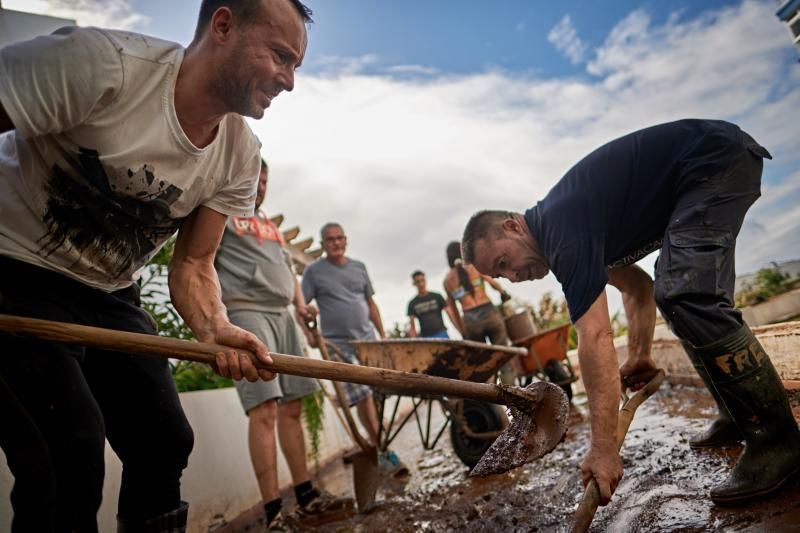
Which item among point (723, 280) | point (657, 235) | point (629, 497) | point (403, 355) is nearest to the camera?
point (723, 280)

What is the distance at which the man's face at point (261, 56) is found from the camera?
5.03 feet

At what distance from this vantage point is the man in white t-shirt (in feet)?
3.96

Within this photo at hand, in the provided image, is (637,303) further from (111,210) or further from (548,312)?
(548,312)

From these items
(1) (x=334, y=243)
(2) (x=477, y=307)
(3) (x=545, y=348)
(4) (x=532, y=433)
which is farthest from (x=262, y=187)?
(3) (x=545, y=348)

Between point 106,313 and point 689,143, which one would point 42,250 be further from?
point 689,143

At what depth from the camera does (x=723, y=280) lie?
180 centimetres

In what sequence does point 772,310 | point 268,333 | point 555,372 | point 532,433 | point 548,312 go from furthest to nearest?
point 548,312 < point 555,372 < point 772,310 < point 268,333 < point 532,433

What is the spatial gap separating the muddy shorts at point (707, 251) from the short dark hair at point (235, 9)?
162cm

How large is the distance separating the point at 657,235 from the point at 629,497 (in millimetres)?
1151

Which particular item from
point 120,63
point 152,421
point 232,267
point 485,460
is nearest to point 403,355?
point 232,267

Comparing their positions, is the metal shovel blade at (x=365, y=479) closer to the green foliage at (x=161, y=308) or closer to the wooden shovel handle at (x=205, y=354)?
the wooden shovel handle at (x=205, y=354)

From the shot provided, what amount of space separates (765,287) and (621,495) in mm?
4234

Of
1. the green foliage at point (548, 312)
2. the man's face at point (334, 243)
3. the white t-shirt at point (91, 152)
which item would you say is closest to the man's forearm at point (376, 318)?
the man's face at point (334, 243)

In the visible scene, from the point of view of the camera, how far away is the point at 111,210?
1.48m
